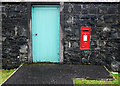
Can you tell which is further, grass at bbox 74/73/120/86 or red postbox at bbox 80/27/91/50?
red postbox at bbox 80/27/91/50

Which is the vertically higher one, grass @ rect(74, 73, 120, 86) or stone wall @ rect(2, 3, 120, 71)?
stone wall @ rect(2, 3, 120, 71)

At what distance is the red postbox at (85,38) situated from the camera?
15.5 ft

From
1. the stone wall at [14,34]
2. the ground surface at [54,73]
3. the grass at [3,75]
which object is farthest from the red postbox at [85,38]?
the grass at [3,75]

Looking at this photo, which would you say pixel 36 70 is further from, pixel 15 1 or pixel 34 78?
pixel 15 1

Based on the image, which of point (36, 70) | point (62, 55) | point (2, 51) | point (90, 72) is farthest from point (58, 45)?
point (2, 51)

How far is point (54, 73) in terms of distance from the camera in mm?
4031

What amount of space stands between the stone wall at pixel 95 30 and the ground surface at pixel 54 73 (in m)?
0.47

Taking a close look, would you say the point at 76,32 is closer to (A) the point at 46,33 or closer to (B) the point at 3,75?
(A) the point at 46,33

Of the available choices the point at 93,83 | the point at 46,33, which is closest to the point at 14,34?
the point at 46,33

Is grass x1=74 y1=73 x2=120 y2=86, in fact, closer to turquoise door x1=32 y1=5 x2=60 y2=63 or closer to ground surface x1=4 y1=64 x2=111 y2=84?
ground surface x1=4 y1=64 x2=111 y2=84

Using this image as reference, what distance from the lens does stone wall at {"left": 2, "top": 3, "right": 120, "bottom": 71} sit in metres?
4.66

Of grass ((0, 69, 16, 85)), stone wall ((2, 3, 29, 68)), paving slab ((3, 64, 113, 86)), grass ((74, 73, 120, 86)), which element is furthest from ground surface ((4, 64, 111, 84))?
stone wall ((2, 3, 29, 68))

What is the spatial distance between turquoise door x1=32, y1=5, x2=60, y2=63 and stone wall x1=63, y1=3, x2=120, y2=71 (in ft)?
1.39

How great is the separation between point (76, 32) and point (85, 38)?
1.43 feet
